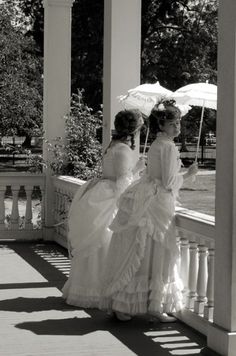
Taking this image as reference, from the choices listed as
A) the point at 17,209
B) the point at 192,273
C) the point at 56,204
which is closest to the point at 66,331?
the point at 192,273

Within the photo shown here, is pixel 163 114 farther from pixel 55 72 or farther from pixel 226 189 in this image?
pixel 55 72

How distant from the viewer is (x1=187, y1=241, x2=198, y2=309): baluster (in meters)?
6.05

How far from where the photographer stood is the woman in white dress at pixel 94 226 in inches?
263

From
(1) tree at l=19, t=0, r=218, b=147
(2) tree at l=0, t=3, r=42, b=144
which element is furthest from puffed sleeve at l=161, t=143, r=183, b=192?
(2) tree at l=0, t=3, r=42, b=144

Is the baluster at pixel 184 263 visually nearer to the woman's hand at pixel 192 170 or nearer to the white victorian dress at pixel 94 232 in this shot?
the woman's hand at pixel 192 170

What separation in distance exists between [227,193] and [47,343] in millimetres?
1778

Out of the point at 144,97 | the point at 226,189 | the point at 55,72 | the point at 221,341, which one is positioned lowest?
the point at 221,341

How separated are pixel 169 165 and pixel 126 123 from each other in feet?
2.34

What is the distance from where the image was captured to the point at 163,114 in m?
6.13

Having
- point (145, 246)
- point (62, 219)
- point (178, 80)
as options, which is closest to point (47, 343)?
point (145, 246)

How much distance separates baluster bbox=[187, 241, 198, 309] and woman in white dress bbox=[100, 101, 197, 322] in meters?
0.10

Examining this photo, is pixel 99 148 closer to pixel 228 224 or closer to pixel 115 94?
pixel 115 94

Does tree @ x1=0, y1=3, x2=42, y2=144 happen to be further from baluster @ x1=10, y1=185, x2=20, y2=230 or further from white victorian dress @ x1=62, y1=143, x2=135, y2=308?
white victorian dress @ x1=62, y1=143, x2=135, y2=308

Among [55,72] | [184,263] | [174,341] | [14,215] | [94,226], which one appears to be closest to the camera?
[174,341]
